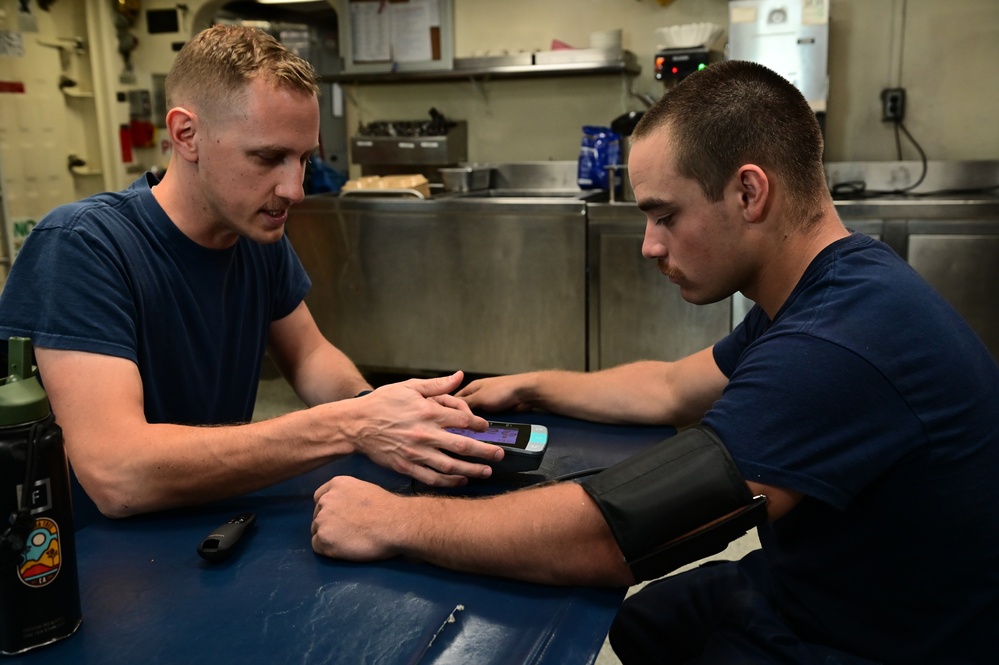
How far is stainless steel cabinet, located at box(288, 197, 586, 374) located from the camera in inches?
153

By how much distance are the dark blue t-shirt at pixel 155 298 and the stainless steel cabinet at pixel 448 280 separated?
2.16 metres

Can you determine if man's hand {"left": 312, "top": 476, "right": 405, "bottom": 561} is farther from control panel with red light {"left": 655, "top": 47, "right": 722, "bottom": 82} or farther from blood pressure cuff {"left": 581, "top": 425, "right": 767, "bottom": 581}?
control panel with red light {"left": 655, "top": 47, "right": 722, "bottom": 82}

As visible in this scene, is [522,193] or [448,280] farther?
[522,193]

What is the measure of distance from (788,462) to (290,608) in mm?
544

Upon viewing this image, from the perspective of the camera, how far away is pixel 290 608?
893 mm

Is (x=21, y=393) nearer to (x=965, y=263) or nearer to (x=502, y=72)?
(x=965, y=263)

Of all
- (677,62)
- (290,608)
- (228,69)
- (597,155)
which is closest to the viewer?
(290,608)

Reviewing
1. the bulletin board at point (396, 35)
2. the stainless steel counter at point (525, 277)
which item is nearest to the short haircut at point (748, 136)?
the stainless steel counter at point (525, 277)

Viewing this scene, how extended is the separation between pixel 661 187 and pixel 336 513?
605mm

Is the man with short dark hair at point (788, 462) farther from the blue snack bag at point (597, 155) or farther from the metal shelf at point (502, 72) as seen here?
the metal shelf at point (502, 72)

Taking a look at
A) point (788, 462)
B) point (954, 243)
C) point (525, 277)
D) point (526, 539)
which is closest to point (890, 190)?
point (954, 243)

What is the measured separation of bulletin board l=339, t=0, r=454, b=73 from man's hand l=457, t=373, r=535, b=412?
138 inches

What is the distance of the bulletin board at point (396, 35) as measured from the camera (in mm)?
4742

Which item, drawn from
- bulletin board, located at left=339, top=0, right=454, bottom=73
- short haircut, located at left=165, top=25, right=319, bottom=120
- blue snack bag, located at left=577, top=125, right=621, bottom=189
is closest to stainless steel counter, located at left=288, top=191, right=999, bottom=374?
blue snack bag, located at left=577, top=125, right=621, bottom=189
